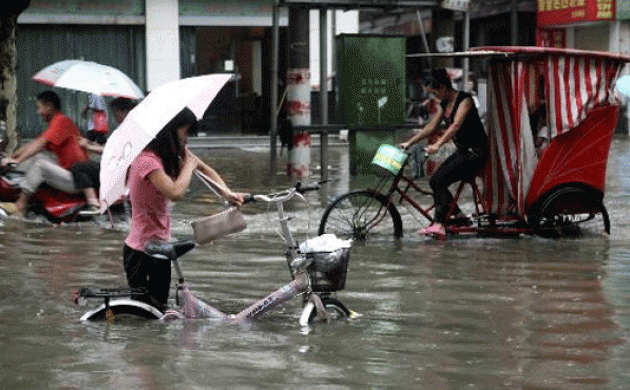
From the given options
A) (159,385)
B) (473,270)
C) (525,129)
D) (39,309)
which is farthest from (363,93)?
(159,385)

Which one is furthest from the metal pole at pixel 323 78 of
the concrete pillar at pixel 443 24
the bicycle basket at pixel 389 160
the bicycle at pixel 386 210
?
the bicycle basket at pixel 389 160

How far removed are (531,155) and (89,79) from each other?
506cm

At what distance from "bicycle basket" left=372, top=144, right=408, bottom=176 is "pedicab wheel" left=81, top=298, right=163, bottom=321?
486cm

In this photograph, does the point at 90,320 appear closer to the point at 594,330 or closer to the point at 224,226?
the point at 224,226

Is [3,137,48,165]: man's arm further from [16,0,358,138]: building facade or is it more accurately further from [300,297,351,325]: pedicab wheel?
[16,0,358,138]: building facade

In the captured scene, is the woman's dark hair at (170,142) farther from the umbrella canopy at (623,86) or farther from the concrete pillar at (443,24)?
the concrete pillar at (443,24)

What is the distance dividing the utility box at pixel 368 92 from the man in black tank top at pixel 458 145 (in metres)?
7.36

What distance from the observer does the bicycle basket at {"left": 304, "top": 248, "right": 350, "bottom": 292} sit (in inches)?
344

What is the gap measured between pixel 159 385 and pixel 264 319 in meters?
2.05

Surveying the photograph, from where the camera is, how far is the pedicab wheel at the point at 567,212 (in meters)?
13.7

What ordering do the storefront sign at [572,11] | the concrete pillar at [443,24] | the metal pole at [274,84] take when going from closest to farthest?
the metal pole at [274,84] → the concrete pillar at [443,24] → the storefront sign at [572,11]

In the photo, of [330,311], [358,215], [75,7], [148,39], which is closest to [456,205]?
[358,215]

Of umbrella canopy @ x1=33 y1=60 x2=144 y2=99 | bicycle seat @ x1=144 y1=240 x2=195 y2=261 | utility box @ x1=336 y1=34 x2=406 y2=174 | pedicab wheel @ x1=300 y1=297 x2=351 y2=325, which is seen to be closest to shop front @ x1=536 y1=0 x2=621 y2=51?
utility box @ x1=336 y1=34 x2=406 y2=174

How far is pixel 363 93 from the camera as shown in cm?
2138
